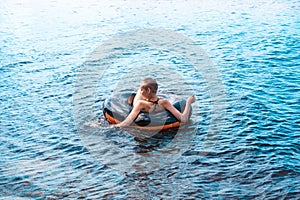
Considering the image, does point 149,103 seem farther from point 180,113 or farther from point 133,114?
point 180,113

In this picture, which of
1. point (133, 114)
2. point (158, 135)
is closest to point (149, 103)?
point (133, 114)

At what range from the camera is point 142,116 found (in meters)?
9.46

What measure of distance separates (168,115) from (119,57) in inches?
303

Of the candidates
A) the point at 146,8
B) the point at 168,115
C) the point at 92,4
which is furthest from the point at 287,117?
the point at 92,4

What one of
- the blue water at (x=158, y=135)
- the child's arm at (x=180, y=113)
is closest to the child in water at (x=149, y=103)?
the child's arm at (x=180, y=113)

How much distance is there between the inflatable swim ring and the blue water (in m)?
0.27

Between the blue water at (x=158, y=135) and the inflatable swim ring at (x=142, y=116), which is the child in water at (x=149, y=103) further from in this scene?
the blue water at (x=158, y=135)

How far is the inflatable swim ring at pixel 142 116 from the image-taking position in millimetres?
9438

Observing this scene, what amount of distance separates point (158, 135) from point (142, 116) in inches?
22.1

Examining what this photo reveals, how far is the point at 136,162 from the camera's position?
8562mm

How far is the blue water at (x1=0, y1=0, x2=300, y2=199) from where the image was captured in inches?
303

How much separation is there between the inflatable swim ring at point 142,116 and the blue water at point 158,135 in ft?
0.89

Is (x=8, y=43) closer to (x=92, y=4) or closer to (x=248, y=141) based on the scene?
(x=92, y=4)

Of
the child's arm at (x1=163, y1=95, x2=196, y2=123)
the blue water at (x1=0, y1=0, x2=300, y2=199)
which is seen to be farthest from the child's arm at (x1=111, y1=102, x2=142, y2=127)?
the child's arm at (x1=163, y1=95, x2=196, y2=123)
